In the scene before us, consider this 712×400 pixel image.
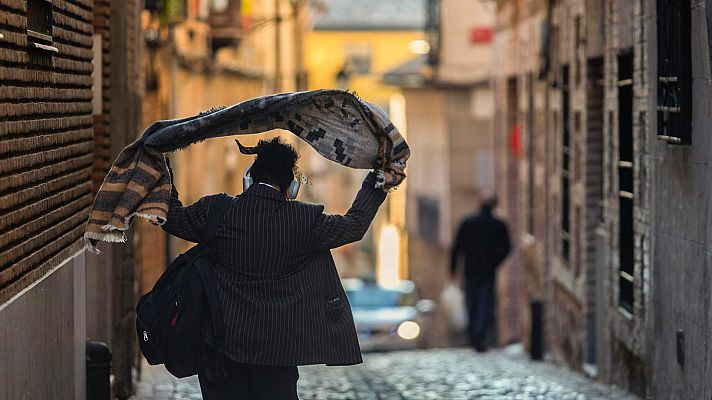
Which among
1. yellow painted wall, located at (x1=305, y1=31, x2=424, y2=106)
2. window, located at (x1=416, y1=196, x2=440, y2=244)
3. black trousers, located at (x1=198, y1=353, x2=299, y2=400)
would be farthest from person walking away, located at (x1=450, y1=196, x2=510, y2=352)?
yellow painted wall, located at (x1=305, y1=31, x2=424, y2=106)

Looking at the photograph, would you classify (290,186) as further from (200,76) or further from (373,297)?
(200,76)

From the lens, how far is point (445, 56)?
126 ft

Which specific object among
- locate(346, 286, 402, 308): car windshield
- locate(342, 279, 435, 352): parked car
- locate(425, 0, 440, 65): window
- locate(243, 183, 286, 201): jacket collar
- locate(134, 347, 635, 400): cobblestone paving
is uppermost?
locate(425, 0, 440, 65): window

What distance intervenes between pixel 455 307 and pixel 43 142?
1745 centimetres

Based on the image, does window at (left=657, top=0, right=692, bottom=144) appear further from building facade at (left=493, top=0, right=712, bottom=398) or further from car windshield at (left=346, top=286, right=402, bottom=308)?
car windshield at (left=346, top=286, right=402, bottom=308)

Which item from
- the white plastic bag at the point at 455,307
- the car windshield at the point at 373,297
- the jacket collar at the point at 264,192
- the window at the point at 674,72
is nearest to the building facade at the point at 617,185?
the window at the point at 674,72

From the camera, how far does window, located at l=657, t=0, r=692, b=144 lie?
940 cm

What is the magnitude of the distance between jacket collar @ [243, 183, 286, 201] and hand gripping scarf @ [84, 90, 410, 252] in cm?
26

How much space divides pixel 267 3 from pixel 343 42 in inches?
1094

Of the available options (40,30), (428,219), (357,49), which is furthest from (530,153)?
(357,49)

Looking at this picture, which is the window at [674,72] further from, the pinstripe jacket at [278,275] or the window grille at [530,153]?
the window grille at [530,153]

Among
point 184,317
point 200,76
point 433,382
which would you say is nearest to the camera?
point 184,317

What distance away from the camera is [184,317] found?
7.37 metres

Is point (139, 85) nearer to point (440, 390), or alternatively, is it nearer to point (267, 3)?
point (440, 390)
